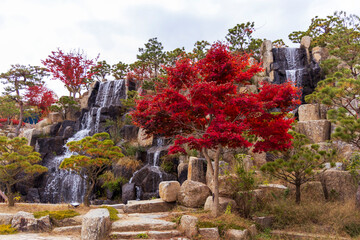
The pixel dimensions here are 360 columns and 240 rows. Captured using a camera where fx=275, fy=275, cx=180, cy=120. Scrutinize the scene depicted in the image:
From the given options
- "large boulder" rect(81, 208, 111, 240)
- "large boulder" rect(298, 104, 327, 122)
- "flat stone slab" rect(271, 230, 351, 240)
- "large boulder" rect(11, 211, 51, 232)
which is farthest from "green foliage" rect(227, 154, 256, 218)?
"large boulder" rect(298, 104, 327, 122)

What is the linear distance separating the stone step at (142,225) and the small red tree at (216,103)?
1.27 metres

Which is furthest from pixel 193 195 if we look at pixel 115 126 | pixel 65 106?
pixel 65 106

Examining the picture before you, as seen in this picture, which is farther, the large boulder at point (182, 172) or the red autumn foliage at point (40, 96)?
the red autumn foliage at point (40, 96)

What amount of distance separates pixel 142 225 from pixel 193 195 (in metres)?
2.23

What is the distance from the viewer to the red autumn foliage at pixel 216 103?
6691 millimetres

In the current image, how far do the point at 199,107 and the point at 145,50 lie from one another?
2144 cm

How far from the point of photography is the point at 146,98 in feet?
24.8

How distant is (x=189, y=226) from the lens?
6.46m

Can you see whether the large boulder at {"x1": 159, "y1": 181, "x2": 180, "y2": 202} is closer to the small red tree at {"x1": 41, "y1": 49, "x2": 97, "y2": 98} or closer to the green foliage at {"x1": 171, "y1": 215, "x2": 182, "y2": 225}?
the green foliage at {"x1": 171, "y1": 215, "x2": 182, "y2": 225}

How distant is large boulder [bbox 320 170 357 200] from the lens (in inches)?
332

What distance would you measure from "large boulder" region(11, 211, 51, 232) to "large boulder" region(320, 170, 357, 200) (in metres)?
8.26

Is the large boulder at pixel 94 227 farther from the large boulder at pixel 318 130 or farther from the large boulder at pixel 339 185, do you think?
the large boulder at pixel 318 130

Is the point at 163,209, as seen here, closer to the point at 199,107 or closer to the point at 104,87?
the point at 199,107

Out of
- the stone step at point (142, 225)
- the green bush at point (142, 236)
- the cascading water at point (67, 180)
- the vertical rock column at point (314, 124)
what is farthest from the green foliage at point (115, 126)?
the green bush at point (142, 236)
